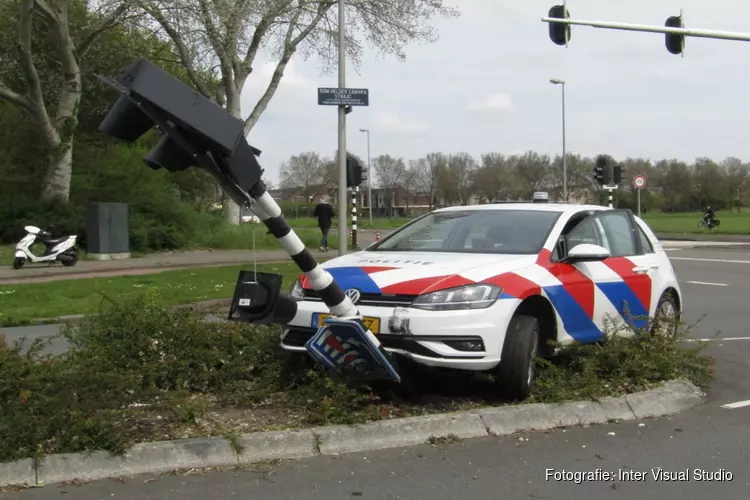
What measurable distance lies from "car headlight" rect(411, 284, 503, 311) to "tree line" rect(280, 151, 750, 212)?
66.6 m

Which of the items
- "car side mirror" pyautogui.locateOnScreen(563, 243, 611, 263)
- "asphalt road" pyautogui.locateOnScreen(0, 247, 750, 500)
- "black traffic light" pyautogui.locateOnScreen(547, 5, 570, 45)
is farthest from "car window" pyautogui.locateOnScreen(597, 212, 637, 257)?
"black traffic light" pyautogui.locateOnScreen(547, 5, 570, 45)

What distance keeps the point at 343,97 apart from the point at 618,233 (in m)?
7.85

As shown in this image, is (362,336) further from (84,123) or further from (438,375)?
(84,123)

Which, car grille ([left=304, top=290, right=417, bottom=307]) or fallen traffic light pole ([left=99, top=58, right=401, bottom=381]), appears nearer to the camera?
fallen traffic light pole ([left=99, top=58, right=401, bottom=381])

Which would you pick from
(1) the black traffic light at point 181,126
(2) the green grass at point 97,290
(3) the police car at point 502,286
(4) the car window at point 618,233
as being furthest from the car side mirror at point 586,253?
(2) the green grass at point 97,290

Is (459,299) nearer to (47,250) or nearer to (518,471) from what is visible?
(518,471)

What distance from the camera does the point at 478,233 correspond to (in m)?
6.41

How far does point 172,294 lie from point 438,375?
23.4 ft

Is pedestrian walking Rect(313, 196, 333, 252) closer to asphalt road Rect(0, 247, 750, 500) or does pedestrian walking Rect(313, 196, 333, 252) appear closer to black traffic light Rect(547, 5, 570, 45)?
black traffic light Rect(547, 5, 570, 45)

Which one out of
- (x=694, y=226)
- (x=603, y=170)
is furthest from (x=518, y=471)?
(x=694, y=226)

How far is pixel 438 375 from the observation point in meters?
6.15

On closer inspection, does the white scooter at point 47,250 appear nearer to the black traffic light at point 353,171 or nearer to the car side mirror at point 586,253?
the black traffic light at point 353,171

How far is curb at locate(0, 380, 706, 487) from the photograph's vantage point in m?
4.17

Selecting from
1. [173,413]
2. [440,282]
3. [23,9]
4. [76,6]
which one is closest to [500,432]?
[440,282]
